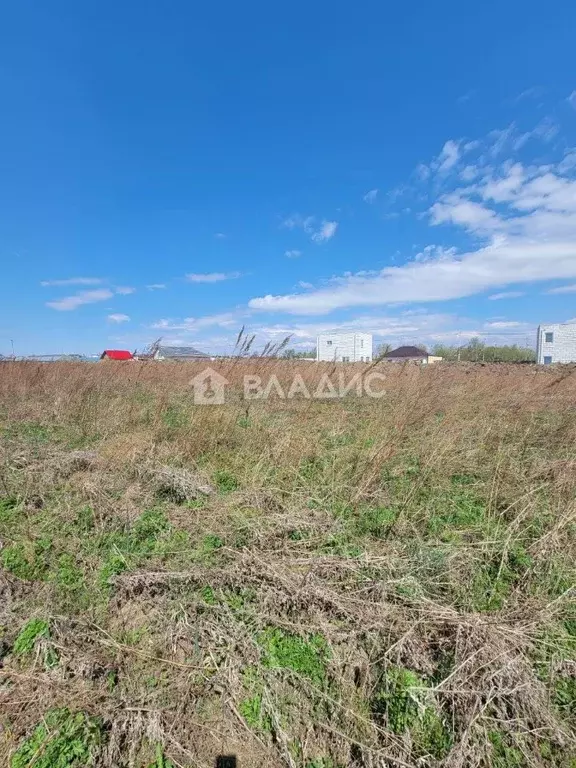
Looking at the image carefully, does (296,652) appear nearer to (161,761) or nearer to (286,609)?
(286,609)

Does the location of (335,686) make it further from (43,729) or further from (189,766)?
(43,729)

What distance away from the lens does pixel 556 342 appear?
32.8m

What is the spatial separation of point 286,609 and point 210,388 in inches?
183

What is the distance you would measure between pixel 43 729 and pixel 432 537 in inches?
83.5

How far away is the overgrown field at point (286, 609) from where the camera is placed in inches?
48.9

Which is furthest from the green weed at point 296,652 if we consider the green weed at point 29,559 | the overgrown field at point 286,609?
the green weed at point 29,559

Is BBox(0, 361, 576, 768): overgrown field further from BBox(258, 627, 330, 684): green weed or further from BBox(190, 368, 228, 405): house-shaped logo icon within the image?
BBox(190, 368, 228, 405): house-shaped logo icon

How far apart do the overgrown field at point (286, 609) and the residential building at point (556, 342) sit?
36.9m

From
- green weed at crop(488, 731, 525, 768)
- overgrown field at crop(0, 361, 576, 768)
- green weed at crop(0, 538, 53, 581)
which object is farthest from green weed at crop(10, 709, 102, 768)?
green weed at crop(488, 731, 525, 768)

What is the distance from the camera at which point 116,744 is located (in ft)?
3.95

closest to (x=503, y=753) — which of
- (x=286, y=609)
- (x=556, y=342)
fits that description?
(x=286, y=609)

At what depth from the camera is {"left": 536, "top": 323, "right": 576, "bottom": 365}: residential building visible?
32.2m

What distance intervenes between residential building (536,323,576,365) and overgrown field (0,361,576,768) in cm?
3690

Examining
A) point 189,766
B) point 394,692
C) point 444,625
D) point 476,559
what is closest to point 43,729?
point 189,766
